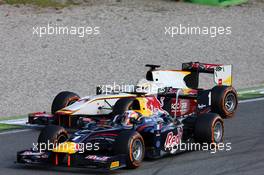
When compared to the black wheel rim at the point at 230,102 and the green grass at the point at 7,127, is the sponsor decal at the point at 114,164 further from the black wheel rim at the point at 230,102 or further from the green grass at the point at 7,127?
the black wheel rim at the point at 230,102

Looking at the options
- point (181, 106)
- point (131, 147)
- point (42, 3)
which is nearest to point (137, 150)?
point (131, 147)

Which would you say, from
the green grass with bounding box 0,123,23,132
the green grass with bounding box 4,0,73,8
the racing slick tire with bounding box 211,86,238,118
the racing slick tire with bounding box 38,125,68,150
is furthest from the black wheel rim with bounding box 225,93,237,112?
the green grass with bounding box 4,0,73,8

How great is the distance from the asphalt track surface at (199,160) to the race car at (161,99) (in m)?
0.71

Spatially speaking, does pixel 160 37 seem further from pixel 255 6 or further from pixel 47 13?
pixel 255 6

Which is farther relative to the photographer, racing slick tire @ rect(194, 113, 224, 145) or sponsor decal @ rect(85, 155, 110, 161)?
racing slick tire @ rect(194, 113, 224, 145)

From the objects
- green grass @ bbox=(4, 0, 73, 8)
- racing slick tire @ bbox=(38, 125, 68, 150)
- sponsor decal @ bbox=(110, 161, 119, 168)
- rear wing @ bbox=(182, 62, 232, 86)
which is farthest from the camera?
green grass @ bbox=(4, 0, 73, 8)

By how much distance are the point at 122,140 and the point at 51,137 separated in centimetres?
125

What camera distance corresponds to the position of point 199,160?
12688 mm

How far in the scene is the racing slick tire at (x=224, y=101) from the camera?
53.5 ft

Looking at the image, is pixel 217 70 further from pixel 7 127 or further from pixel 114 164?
pixel 114 164

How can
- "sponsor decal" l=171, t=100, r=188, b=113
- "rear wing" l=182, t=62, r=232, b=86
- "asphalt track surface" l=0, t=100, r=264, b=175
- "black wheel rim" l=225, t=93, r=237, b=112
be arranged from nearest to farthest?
1. "asphalt track surface" l=0, t=100, r=264, b=175
2. "sponsor decal" l=171, t=100, r=188, b=113
3. "black wheel rim" l=225, t=93, r=237, b=112
4. "rear wing" l=182, t=62, r=232, b=86

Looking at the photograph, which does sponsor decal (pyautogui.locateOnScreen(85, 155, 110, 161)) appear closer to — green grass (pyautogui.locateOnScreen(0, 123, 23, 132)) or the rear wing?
green grass (pyautogui.locateOnScreen(0, 123, 23, 132))

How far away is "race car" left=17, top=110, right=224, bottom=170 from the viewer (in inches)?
464

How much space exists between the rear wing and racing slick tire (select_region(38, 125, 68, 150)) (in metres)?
5.64
